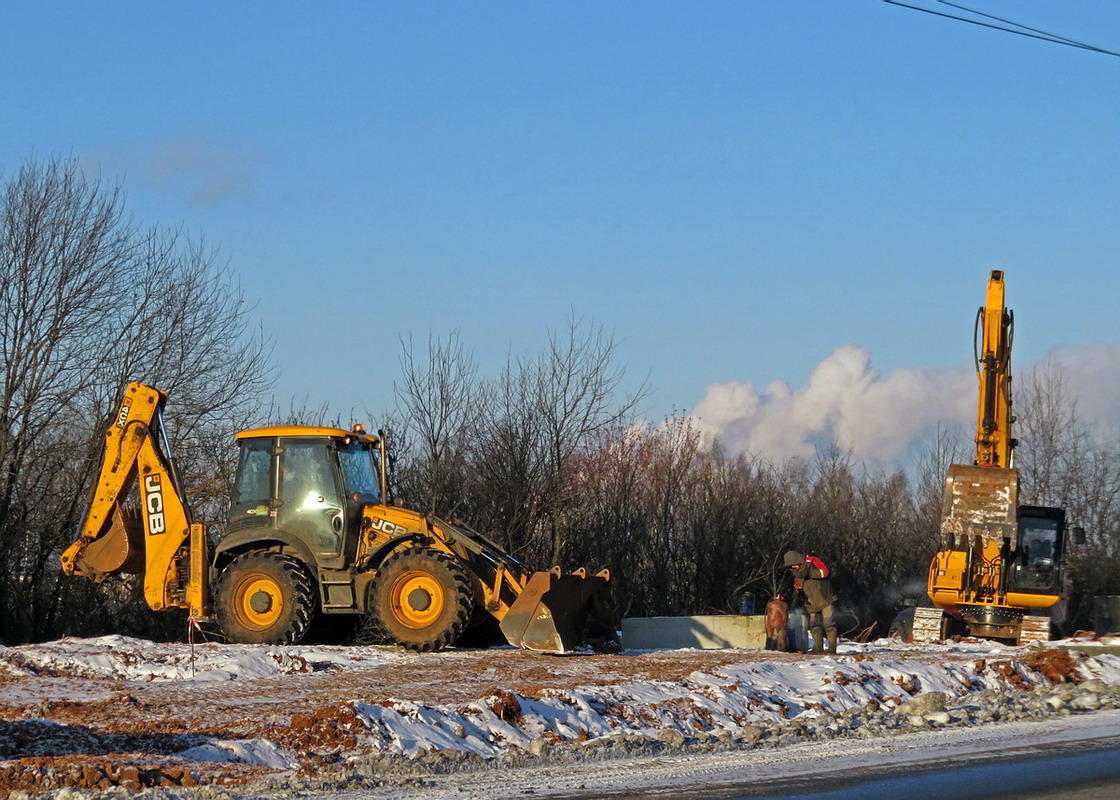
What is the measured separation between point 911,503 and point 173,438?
22.1 metres

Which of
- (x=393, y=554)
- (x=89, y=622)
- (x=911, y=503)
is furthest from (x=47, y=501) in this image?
(x=911, y=503)

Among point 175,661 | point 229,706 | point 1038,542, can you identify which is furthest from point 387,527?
point 1038,542

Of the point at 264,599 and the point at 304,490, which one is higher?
the point at 304,490

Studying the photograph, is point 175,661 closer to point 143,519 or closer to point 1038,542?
point 143,519

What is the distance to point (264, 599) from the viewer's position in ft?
55.3

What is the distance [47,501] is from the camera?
23.0 meters

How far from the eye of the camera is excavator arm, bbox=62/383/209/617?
681 inches

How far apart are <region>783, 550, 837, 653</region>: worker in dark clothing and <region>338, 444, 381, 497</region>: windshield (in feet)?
18.6

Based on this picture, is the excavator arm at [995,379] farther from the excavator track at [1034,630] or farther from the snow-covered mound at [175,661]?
the snow-covered mound at [175,661]

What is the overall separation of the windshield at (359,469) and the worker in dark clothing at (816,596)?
18.6 ft

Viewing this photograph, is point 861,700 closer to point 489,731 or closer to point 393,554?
point 489,731

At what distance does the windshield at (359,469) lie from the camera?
1714 cm

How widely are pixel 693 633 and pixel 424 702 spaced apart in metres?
8.29

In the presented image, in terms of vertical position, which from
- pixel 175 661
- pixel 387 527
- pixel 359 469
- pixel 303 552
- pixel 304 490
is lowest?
pixel 175 661
